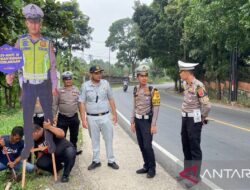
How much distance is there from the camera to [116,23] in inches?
3447

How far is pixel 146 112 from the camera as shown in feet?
21.7

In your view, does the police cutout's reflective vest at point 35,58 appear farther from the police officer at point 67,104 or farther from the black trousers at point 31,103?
the police officer at point 67,104

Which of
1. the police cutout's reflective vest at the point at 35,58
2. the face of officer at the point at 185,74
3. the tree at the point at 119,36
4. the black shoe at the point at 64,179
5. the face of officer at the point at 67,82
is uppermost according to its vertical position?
the tree at the point at 119,36

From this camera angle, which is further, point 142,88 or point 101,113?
point 101,113

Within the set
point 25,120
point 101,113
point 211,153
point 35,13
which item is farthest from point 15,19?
point 211,153

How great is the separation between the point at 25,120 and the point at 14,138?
466 millimetres

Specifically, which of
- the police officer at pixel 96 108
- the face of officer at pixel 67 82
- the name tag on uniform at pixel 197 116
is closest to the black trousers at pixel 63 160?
the police officer at pixel 96 108

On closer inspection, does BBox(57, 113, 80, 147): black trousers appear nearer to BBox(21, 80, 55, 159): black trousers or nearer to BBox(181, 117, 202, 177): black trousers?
BBox(21, 80, 55, 159): black trousers

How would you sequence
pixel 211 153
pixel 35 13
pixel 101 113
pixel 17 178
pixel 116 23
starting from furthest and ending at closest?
pixel 116 23 < pixel 211 153 < pixel 101 113 < pixel 17 178 < pixel 35 13

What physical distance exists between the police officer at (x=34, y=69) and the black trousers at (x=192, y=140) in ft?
7.12

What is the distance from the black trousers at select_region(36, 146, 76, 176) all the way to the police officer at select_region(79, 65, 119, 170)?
0.61m

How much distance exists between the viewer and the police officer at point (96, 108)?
707 cm

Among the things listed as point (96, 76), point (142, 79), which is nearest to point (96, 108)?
point (96, 76)

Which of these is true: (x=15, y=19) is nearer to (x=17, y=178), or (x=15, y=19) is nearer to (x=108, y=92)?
(x=108, y=92)
